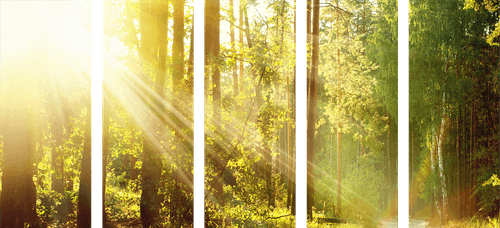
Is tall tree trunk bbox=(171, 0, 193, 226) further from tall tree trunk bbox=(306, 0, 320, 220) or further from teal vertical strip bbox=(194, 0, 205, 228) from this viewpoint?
tall tree trunk bbox=(306, 0, 320, 220)

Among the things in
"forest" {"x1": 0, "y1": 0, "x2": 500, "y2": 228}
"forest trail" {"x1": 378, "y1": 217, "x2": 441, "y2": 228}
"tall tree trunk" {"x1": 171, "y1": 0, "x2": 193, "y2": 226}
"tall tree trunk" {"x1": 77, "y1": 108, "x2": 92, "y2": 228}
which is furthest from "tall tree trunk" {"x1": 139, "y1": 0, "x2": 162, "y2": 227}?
"forest trail" {"x1": 378, "y1": 217, "x2": 441, "y2": 228}

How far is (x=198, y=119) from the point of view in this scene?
3361 mm

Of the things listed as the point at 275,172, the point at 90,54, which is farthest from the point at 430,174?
the point at 90,54

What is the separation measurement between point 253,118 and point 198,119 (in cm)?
60

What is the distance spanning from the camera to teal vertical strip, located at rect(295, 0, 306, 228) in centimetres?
331

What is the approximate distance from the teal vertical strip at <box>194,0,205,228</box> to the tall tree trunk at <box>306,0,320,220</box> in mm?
1140

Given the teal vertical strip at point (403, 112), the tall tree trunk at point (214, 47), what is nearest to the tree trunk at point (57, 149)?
the tall tree trunk at point (214, 47)

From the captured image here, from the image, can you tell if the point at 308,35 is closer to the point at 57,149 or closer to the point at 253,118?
the point at 253,118

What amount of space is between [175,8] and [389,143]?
9.26 feet

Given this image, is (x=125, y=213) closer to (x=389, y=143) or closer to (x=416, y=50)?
(x=389, y=143)

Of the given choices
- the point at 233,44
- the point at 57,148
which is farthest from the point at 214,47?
the point at 57,148

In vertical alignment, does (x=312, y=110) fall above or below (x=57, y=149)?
above

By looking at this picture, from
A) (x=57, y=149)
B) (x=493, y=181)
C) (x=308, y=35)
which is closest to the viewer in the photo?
(x=57, y=149)

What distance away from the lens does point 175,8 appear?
3.58m
